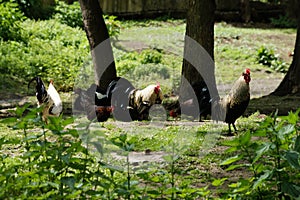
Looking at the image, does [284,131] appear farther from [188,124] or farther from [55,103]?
[55,103]

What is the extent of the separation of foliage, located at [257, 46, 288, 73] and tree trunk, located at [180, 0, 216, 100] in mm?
6951

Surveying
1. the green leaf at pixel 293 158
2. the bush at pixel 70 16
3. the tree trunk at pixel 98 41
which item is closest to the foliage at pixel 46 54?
the bush at pixel 70 16

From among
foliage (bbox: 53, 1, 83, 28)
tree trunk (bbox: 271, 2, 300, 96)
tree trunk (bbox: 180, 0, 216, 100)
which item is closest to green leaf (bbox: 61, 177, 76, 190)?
tree trunk (bbox: 180, 0, 216, 100)

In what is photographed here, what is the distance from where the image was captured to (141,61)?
15.0 metres

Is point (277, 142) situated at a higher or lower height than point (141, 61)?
higher

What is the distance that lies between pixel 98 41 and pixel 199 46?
6.43ft

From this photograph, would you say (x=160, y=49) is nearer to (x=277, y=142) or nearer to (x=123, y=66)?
(x=123, y=66)

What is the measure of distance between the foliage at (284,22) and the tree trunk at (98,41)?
12971 millimetres

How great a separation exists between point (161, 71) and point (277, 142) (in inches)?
398

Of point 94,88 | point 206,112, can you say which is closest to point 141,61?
point 94,88

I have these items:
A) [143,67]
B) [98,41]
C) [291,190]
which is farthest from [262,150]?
[143,67]

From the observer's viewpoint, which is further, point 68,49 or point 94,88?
point 68,49

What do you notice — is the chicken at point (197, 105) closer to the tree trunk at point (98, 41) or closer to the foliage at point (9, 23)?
the tree trunk at point (98, 41)

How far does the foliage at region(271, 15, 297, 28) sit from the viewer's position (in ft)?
75.1
